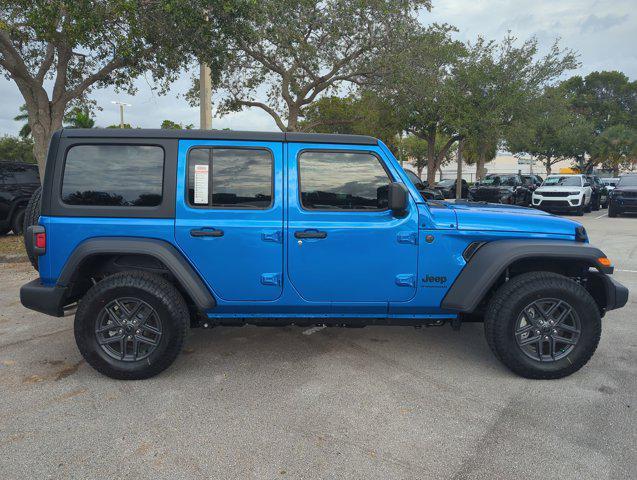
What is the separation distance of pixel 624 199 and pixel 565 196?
2.09 m

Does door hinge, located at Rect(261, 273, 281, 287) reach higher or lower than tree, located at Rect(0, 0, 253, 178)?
lower

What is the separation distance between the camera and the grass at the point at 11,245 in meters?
8.50

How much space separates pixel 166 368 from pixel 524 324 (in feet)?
9.15

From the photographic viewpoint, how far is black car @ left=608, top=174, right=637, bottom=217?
17.1 metres

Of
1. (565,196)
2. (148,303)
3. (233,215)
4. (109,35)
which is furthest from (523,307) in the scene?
(565,196)

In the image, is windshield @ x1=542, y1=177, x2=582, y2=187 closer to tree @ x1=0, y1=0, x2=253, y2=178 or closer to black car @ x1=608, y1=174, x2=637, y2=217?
black car @ x1=608, y1=174, x2=637, y2=217

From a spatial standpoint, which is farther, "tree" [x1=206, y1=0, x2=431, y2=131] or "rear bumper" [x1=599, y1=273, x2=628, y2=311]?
"tree" [x1=206, y1=0, x2=431, y2=131]

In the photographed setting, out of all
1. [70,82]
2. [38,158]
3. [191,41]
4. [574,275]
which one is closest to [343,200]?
[574,275]

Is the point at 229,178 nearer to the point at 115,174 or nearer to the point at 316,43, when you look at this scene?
the point at 115,174

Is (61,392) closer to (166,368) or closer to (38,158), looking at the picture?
(166,368)

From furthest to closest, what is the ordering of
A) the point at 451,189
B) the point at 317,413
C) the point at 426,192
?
the point at 451,189 < the point at 426,192 < the point at 317,413

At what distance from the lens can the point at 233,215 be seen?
3490 millimetres

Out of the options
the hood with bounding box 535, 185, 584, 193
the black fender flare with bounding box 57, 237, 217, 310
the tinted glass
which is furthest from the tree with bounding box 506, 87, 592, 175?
the black fender flare with bounding box 57, 237, 217, 310

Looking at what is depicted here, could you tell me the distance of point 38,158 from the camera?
973cm
